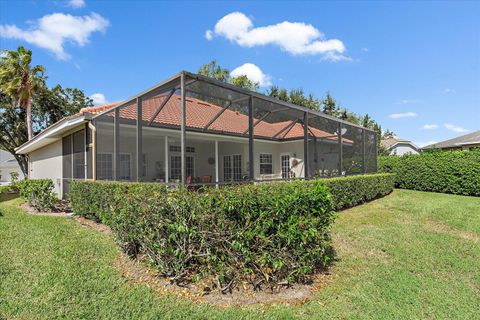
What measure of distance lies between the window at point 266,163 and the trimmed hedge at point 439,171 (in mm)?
6371

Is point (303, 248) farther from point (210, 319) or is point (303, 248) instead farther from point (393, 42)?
point (393, 42)

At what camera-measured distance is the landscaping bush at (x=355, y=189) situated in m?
7.98

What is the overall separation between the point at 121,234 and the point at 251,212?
2.34m

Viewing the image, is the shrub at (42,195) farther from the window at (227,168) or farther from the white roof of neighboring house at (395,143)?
the white roof of neighboring house at (395,143)

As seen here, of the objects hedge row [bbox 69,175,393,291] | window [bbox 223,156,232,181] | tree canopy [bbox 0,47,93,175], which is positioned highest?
tree canopy [bbox 0,47,93,175]

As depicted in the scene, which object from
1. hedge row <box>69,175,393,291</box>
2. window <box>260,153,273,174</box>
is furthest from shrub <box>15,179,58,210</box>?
window <box>260,153,273,174</box>

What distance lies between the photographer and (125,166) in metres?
8.00

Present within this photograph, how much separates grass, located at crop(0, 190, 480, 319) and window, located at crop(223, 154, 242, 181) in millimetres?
7218

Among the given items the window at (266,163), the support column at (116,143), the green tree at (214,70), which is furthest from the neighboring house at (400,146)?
the support column at (116,143)

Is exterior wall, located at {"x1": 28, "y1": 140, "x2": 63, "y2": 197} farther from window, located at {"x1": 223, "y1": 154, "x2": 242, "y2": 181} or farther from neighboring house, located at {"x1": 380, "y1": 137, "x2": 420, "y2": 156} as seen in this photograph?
neighboring house, located at {"x1": 380, "y1": 137, "x2": 420, "y2": 156}

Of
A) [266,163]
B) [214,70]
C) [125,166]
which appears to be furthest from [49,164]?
[214,70]

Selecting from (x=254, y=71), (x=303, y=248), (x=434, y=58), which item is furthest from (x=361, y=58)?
(x=254, y=71)

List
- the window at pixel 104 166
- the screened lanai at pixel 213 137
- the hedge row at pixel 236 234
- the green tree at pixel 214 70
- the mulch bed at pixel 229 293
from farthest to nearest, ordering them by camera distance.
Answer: the green tree at pixel 214 70 < the window at pixel 104 166 < the screened lanai at pixel 213 137 < the hedge row at pixel 236 234 < the mulch bed at pixel 229 293

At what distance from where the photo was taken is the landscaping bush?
7977 mm
